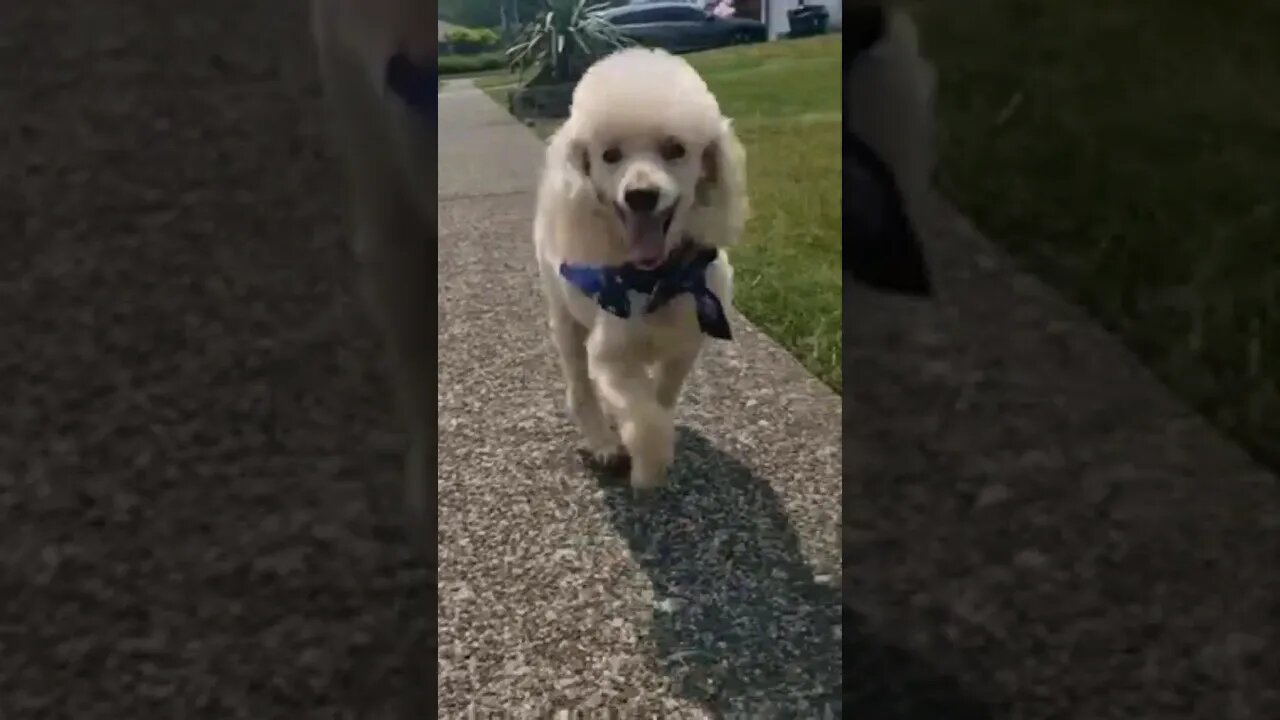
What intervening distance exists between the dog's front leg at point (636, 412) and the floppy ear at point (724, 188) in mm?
166

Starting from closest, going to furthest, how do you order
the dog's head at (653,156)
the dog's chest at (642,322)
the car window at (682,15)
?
the car window at (682,15), the dog's head at (653,156), the dog's chest at (642,322)

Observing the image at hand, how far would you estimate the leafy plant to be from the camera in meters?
0.84

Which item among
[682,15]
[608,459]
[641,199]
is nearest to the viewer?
[682,15]

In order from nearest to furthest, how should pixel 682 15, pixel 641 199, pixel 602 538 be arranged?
pixel 682 15 → pixel 602 538 → pixel 641 199

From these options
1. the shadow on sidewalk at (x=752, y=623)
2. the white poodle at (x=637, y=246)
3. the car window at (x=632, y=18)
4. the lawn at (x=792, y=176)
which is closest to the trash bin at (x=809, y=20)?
the lawn at (x=792, y=176)

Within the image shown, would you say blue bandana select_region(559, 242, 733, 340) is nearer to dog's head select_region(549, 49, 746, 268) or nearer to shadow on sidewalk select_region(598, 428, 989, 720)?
dog's head select_region(549, 49, 746, 268)

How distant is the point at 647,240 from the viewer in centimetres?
121

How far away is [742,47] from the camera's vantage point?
0.85 meters

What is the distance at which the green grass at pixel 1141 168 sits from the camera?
0.75 meters

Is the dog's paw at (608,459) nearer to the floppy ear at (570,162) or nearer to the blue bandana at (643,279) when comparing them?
the blue bandana at (643,279)

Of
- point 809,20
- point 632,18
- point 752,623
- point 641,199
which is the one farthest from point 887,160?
point 641,199

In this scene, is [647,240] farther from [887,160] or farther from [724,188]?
[887,160]
